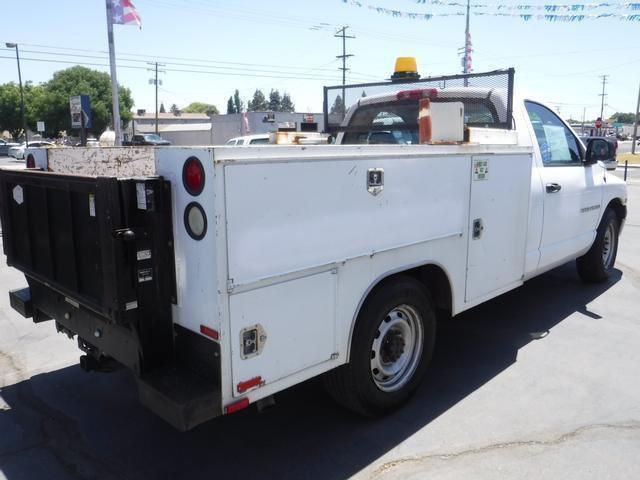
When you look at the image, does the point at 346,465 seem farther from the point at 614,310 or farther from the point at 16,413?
the point at 614,310

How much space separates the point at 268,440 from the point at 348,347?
0.82 meters

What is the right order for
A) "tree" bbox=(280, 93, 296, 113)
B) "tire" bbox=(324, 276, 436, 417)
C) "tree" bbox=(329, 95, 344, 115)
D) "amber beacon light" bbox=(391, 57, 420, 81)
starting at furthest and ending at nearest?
"tree" bbox=(280, 93, 296, 113), "tree" bbox=(329, 95, 344, 115), "amber beacon light" bbox=(391, 57, 420, 81), "tire" bbox=(324, 276, 436, 417)

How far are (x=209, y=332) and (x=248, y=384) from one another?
0.32 metres

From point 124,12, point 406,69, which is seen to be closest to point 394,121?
point 406,69

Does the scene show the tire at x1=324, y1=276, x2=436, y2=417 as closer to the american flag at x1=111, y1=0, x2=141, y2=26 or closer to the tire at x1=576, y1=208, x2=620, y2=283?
the tire at x1=576, y1=208, x2=620, y2=283

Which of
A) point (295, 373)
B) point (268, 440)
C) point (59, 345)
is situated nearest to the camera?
point (295, 373)

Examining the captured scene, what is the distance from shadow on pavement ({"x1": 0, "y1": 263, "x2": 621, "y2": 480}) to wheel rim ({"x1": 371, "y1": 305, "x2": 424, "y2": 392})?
0.23 m

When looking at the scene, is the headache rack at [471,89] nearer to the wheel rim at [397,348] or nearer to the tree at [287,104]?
the wheel rim at [397,348]

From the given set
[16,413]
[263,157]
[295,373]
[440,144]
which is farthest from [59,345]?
[440,144]

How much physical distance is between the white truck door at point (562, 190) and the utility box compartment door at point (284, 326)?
2.72 meters

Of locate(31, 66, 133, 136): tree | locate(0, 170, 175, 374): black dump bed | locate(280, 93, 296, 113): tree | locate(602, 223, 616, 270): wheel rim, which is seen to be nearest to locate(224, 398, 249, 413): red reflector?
Result: locate(0, 170, 175, 374): black dump bed

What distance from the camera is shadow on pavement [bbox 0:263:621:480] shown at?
9.93 ft

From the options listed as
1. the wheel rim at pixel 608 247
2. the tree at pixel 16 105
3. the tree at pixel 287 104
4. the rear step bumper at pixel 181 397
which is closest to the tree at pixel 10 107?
the tree at pixel 16 105

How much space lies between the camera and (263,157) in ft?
8.07
